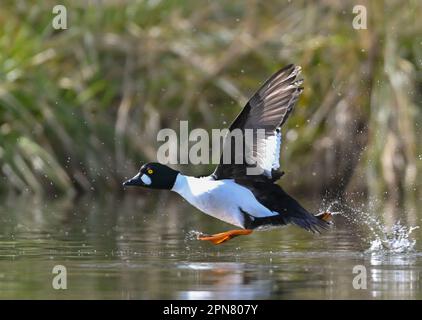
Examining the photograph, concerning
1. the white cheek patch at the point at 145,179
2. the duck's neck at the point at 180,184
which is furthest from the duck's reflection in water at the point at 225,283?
the white cheek patch at the point at 145,179

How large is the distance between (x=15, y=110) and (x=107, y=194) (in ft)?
5.10

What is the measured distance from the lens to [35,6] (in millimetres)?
15500

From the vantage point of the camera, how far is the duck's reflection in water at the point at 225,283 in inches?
260

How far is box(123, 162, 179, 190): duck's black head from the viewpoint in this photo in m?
8.73

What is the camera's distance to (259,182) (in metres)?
8.38

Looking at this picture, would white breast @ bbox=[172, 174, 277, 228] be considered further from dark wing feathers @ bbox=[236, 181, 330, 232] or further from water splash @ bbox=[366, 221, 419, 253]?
water splash @ bbox=[366, 221, 419, 253]

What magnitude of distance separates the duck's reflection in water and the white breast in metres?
0.42

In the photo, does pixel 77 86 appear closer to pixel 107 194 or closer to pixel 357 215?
pixel 107 194

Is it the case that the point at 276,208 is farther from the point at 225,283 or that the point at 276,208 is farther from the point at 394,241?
the point at 225,283

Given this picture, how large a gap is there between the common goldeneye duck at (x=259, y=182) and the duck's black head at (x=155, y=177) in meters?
0.18

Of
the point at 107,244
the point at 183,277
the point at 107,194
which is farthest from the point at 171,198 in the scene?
the point at 183,277

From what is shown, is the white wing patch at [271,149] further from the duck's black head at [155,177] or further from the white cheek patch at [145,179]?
the white cheek patch at [145,179]

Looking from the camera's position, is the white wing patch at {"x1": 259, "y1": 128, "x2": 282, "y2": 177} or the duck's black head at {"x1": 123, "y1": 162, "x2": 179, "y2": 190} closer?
the white wing patch at {"x1": 259, "y1": 128, "x2": 282, "y2": 177}

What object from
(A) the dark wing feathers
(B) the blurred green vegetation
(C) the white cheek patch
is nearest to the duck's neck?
(C) the white cheek patch
